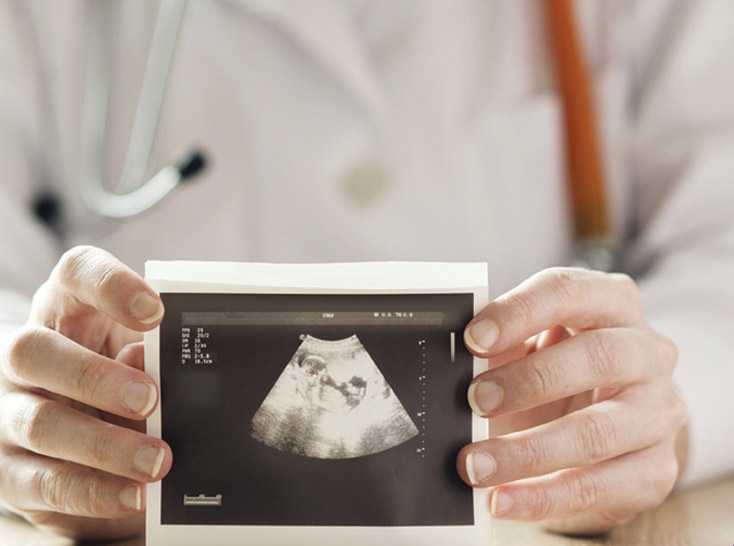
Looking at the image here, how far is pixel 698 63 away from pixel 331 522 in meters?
0.72

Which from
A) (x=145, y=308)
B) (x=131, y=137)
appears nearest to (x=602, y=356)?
(x=145, y=308)

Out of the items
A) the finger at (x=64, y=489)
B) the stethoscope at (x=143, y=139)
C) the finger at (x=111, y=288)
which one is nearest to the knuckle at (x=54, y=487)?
the finger at (x=64, y=489)

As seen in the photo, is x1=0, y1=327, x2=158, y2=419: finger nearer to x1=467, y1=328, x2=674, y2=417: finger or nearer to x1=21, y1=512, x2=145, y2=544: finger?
x1=21, y1=512, x2=145, y2=544: finger

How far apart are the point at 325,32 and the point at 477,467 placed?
21.7 inches

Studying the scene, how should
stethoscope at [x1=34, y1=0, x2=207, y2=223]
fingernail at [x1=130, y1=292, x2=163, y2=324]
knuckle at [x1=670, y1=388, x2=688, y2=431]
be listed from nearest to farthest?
fingernail at [x1=130, y1=292, x2=163, y2=324]
knuckle at [x1=670, y1=388, x2=688, y2=431]
stethoscope at [x1=34, y1=0, x2=207, y2=223]

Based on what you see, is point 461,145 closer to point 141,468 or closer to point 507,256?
point 507,256

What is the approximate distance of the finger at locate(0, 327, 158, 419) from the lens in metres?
0.64

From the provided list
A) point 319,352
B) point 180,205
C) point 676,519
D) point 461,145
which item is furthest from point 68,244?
point 676,519

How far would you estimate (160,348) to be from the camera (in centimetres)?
65

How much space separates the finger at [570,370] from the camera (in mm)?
652

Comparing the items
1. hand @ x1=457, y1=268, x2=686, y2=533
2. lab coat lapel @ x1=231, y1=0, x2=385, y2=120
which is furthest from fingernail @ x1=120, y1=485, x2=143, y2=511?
lab coat lapel @ x1=231, y1=0, x2=385, y2=120

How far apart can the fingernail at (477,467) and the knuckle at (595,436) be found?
8cm

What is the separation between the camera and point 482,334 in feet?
2.10

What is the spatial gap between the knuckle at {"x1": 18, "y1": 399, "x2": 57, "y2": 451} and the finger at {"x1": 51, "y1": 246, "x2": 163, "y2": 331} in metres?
0.08
